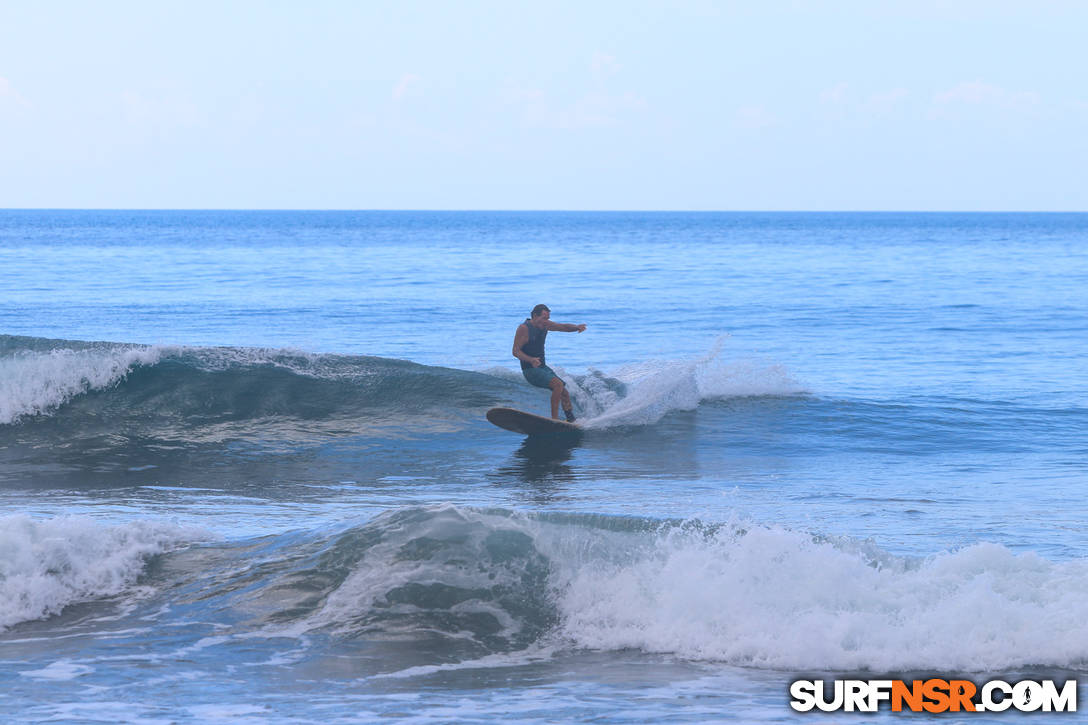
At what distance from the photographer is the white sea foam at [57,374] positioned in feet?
49.1

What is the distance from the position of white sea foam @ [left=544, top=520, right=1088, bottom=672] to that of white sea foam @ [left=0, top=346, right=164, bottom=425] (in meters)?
10.3

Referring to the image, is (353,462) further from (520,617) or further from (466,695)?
(466,695)

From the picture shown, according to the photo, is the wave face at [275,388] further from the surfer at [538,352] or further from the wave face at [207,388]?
the surfer at [538,352]

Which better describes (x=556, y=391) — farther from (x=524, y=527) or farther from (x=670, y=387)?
(x=524, y=527)

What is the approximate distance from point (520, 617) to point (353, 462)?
20.1ft

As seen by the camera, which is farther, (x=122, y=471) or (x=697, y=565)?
(x=122, y=471)

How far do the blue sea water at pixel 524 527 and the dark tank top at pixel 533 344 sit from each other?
1100 millimetres

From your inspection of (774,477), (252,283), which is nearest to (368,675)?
(774,477)

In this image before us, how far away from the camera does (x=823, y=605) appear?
6.90 m

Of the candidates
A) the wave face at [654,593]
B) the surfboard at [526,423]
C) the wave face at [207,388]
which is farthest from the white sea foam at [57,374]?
the wave face at [654,593]

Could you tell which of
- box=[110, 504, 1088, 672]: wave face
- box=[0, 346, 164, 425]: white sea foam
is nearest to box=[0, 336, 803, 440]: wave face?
box=[0, 346, 164, 425]: white sea foam

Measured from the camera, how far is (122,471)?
12117mm

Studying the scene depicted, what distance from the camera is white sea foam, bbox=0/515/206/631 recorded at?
736 centimetres

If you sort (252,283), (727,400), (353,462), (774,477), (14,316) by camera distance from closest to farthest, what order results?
(774,477), (353,462), (727,400), (14,316), (252,283)
